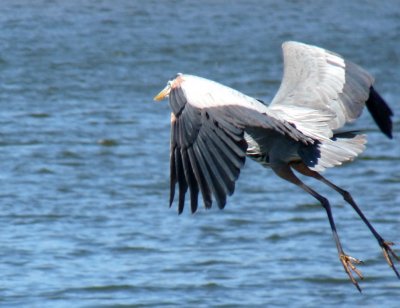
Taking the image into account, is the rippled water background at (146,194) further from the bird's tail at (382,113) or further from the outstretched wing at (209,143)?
the outstretched wing at (209,143)

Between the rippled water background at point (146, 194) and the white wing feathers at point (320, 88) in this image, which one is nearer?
the white wing feathers at point (320, 88)

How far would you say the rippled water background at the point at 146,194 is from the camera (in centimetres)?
1010

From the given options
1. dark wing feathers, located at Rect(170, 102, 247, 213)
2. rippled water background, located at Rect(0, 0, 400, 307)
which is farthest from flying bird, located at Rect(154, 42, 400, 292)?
rippled water background, located at Rect(0, 0, 400, 307)

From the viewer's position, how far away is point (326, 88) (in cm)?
799

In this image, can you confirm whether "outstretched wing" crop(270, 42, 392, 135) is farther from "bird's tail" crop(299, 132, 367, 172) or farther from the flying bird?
"bird's tail" crop(299, 132, 367, 172)

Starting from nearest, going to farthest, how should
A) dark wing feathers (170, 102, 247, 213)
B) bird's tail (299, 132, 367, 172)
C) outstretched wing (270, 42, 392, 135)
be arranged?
dark wing feathers (170, 102, 247, 213)
bird's tail (299, 132, 367, 172)
outstretched wing (270, 42, 392, 135)

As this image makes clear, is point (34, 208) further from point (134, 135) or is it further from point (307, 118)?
point (307, 118)

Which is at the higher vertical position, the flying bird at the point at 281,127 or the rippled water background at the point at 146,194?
the flying bird at the point at 281,127

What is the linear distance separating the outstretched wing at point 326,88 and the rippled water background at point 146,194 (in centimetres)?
223

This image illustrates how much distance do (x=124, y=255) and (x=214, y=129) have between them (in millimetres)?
4287

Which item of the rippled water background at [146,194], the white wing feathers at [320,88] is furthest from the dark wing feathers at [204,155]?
the rippled water background at [146,194]

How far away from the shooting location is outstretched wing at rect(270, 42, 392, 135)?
25.7 feet

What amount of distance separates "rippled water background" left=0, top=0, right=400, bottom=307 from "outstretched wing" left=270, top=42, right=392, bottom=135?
2233 millimetres

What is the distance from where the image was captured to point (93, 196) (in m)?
12.2
